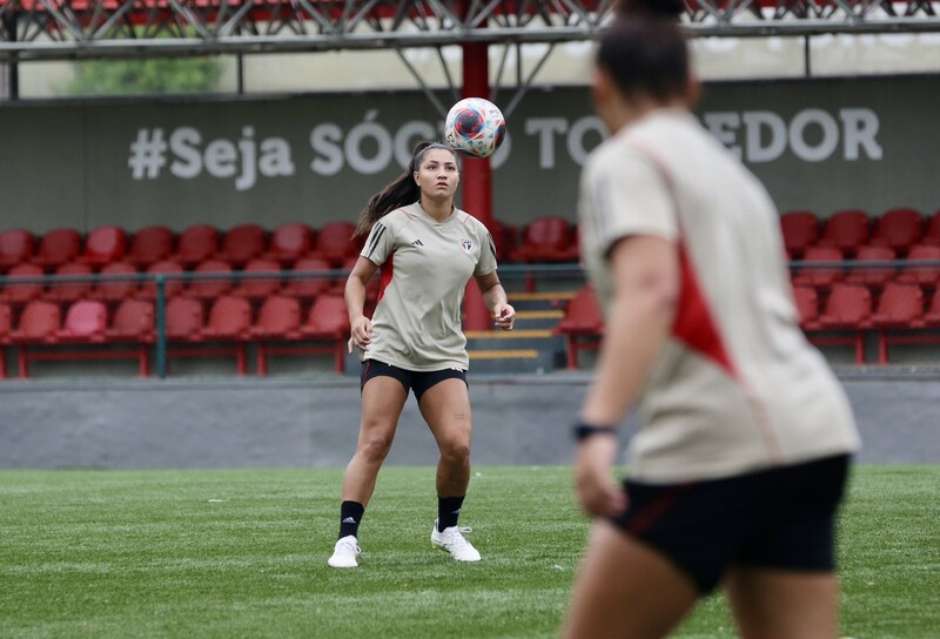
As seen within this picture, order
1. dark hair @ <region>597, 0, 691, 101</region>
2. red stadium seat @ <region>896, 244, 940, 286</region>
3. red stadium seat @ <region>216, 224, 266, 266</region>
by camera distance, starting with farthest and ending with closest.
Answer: red stadium seat @ <region>216, 224, 266, 266</region> < red stadium seat @ <region>896, 244, 940, 286</region> < dark hair @ <region>597, 0, 691, 101</region>

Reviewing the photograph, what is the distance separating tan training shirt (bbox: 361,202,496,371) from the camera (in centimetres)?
805

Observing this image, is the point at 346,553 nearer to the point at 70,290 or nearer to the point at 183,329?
the point at 183,329

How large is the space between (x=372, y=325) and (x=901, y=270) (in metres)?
11.4

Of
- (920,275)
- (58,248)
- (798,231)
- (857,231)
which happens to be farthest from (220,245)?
(920,275)

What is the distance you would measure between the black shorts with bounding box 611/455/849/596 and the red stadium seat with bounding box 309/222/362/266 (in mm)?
19365

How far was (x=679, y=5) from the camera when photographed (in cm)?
478

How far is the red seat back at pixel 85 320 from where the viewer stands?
2009 centimetres

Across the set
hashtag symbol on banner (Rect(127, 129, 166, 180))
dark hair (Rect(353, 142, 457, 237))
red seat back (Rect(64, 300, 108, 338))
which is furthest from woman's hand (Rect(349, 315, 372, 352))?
hashtag symbol on banner (Rect(127, 129, 166, 180))

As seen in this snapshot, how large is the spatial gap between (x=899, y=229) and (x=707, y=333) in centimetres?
1996

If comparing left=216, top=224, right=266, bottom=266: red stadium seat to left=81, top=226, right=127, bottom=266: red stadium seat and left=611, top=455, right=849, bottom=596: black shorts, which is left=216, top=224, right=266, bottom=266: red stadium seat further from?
left=611, top=455, right=849, bottom=596: black shorts

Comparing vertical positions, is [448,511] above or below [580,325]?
below

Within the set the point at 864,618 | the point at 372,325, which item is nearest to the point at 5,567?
the point at 372,325

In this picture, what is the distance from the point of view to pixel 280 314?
65.0ft

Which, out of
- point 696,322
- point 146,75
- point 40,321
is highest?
point 146,75
